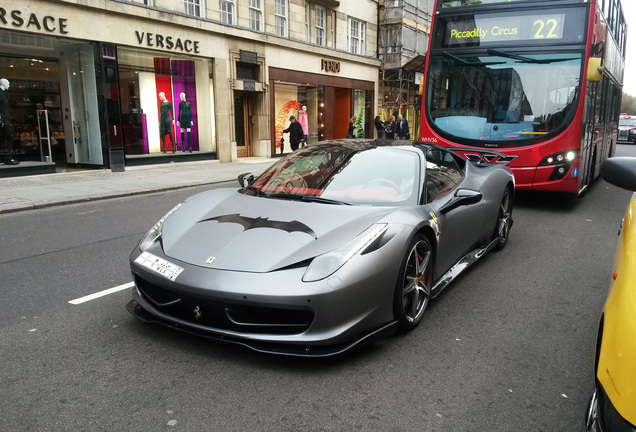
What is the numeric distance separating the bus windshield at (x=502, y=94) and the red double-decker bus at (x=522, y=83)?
0.6 inches

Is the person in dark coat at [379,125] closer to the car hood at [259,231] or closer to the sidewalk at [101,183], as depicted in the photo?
the sidewalk at [101,183]

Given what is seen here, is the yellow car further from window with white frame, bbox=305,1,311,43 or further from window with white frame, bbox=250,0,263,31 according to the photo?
window with white frame, bbox=305,1,311,43

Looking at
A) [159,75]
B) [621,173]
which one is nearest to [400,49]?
[159,75]

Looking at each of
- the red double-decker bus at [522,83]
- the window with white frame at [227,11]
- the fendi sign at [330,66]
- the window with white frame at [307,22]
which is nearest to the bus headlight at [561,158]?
the red double-decker bus at [522,83]

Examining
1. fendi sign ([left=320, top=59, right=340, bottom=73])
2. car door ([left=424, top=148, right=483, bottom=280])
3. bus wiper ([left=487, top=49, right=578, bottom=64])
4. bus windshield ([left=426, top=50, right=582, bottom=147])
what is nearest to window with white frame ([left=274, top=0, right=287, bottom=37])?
fendi sign ([left=320, top=59, right=340, bottom=73])

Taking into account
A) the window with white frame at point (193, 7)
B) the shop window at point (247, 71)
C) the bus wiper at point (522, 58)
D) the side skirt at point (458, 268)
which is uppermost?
the window with white frame at point (193, 7)

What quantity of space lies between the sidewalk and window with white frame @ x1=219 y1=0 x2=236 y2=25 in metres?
5.63

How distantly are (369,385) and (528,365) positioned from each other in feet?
3.51

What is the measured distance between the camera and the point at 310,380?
2.88m

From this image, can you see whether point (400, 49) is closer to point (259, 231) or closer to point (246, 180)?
point (246, 180)

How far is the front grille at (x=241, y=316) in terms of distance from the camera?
9.43 feet

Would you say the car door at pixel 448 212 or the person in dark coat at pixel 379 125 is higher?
the person in dark coat at pixel 379 125

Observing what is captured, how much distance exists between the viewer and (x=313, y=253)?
3051 millimetres

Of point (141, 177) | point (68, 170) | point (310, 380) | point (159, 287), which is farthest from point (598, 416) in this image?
point (68, 170)
